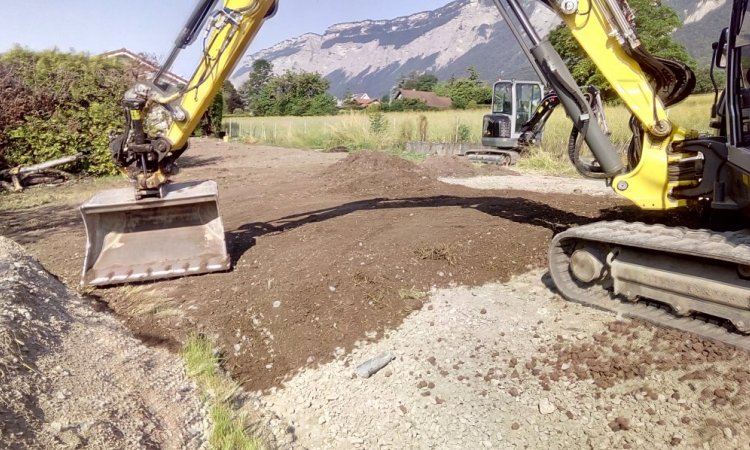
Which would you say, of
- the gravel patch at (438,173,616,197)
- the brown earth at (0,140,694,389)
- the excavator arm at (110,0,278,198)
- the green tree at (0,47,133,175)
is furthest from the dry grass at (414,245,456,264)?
the green tree at (0,47,133,175)

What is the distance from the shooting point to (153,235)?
5789mm

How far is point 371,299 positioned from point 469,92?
5441 centimetres

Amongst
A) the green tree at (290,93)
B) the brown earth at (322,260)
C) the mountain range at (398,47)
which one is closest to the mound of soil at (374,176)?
the brown earth at (322,260)

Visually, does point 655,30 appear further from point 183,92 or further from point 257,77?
point 257,77

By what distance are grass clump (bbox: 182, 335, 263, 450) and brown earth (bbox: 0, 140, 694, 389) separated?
166 mm

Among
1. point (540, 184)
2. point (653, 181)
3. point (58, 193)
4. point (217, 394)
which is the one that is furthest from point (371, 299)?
point (58, 193)

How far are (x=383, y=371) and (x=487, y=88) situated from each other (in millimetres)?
56264

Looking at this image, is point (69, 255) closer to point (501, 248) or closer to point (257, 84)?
point (501, 248)

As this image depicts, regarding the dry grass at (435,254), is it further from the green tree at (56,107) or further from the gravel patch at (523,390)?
the green tree at (56,107)

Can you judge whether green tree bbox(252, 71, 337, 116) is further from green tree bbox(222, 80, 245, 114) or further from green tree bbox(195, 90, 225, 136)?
green tree bbox(195, 90, 225, 136)

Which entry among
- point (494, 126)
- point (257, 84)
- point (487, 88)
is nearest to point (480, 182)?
point (494, 126)

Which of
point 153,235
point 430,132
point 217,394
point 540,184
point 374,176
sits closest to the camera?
point 217,394

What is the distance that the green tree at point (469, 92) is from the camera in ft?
175

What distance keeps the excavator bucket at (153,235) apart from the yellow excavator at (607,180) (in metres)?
0.01
